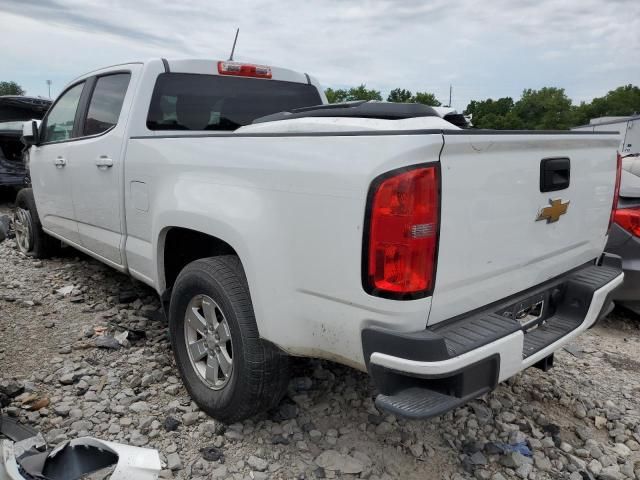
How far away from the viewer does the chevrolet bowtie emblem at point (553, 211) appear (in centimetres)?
226

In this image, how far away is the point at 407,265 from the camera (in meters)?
1.80

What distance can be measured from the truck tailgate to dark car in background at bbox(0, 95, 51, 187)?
7.33 metres

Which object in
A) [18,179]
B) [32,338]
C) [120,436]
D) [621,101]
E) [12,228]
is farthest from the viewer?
[621,101]

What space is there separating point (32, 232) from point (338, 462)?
432 cm

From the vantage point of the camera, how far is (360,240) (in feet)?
5.94

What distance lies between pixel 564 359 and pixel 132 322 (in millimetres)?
3127

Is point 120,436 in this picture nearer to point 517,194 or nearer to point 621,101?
point 517,194

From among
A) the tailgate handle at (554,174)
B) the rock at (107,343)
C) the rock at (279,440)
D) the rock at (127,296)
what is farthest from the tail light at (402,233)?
the rock at (127,296)

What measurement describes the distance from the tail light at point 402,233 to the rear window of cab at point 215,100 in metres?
2.11

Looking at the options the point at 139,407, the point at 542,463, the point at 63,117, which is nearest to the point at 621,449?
the point at 542,463

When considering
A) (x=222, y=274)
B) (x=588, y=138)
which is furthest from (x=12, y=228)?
(x=588, y=138)

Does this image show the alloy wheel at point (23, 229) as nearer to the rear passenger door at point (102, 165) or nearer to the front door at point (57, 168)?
the front door at point (57, 168)

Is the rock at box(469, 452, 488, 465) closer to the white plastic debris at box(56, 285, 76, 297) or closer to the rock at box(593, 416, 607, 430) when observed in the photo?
the rock at box(593, 416, 607, 430)

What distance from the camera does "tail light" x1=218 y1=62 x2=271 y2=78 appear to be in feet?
11.9
